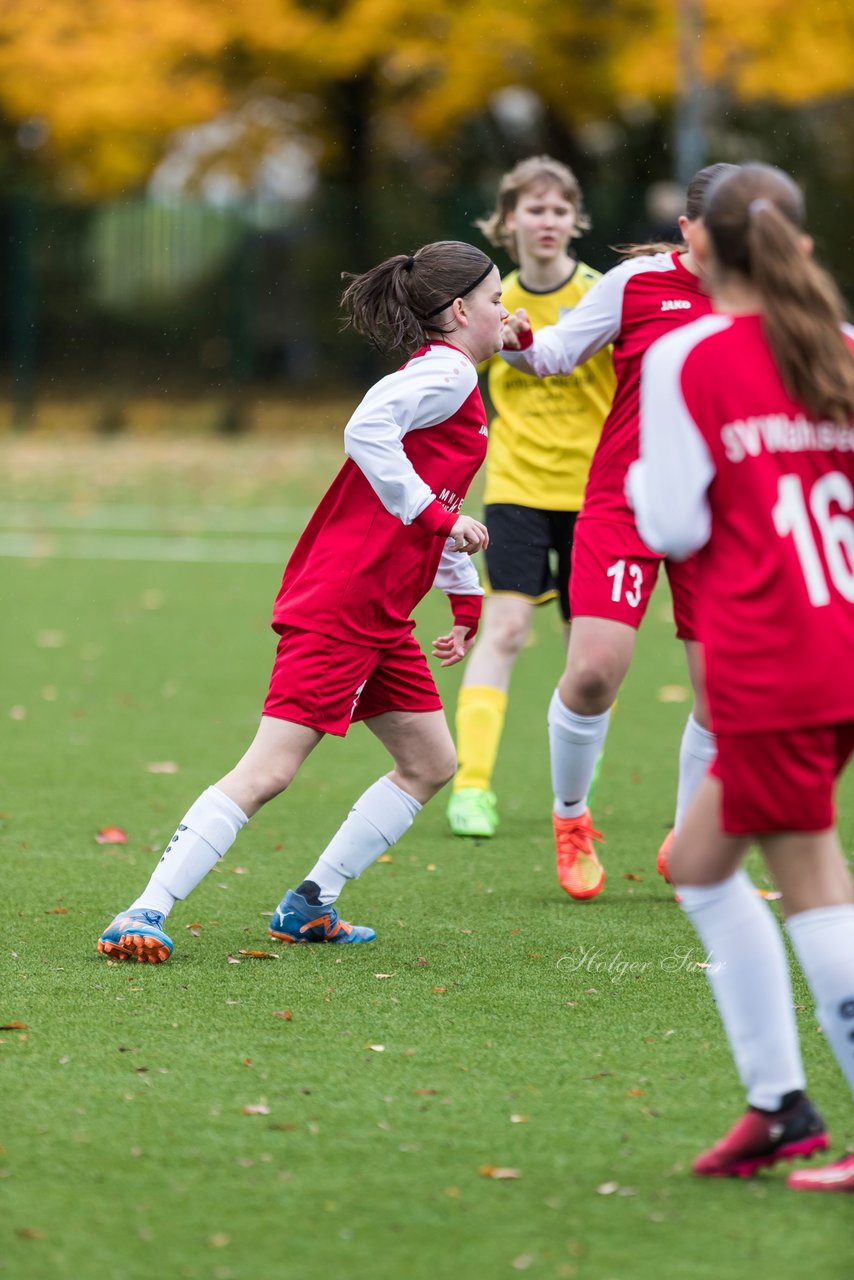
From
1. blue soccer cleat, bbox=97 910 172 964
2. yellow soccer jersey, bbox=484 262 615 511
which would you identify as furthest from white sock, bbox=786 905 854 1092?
yellow soccer jersey, bbox=484 262 615 511

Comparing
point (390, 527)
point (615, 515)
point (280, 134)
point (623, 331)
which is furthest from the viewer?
point (280, 134)

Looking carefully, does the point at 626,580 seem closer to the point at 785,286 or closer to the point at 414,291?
the point at 414,291

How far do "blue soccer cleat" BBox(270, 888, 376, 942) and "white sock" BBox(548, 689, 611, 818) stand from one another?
0.89m

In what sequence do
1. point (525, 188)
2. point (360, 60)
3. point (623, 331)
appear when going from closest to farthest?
point (623, 331) → point (525, 188) → point (360, 60)

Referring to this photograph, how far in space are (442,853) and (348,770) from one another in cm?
157

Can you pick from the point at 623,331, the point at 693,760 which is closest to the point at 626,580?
the point at 693,760

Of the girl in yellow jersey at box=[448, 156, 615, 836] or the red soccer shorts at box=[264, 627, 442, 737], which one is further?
the girl in yellow jersey at box=[448, 156, 615, 836]

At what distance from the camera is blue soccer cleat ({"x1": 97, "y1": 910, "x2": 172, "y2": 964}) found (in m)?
4.83

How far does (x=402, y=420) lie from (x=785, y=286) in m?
1.74

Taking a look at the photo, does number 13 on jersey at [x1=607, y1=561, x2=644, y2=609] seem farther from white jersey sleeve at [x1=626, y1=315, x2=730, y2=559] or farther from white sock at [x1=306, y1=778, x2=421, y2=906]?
white jersey sleeve at [x1=626, y1=315, x2=730, y2=559]

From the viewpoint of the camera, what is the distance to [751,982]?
334 cm

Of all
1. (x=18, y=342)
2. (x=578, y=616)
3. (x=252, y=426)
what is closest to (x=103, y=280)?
→ (x=18, y=342)

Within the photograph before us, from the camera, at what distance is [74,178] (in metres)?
30.6

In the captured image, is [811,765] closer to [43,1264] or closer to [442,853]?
[43,1264]
